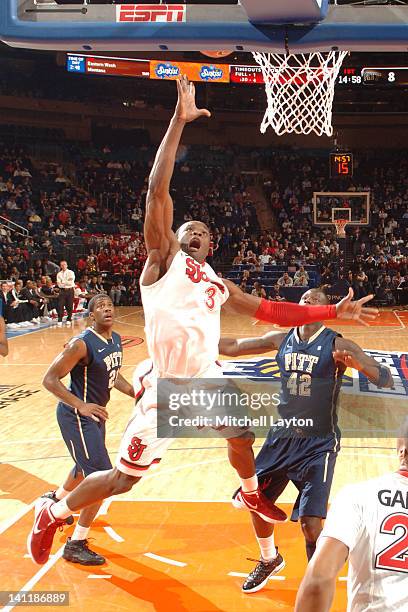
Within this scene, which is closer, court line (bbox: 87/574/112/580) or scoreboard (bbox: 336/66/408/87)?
court line (bbox: 87/574/112/580)

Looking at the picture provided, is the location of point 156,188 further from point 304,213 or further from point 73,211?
point 304,213

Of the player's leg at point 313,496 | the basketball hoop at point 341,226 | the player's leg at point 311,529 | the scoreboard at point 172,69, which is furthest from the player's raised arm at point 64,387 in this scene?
the scoreboard at point 172,69

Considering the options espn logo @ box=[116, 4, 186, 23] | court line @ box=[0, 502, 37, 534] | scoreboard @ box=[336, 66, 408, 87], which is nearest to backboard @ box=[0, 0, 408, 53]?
espn logo @ box=[116, 4, 186, 23]

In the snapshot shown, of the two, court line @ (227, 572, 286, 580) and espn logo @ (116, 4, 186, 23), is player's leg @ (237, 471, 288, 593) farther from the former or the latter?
espn logo @ (116, 4, 186, 23)

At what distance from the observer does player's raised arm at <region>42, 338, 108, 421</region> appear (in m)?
4.45

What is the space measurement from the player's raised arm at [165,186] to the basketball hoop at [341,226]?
68.0ft

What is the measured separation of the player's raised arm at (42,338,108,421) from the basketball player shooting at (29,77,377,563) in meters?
0.49

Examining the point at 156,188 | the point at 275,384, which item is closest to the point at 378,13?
the point at 156,188

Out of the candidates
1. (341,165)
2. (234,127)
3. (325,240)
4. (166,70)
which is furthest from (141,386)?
(234,127)

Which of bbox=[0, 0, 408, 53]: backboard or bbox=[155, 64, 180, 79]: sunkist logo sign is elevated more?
bbox=[155, 64, 180, 79]: sunkist logo sign

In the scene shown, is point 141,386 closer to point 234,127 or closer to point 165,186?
point 165,186

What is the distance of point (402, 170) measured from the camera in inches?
1128

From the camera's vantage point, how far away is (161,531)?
484 cm

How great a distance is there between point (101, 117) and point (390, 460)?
25.6 m
